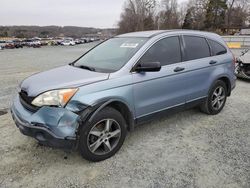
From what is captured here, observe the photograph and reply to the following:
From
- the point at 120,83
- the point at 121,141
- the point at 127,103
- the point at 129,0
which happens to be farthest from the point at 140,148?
the point at 129,0

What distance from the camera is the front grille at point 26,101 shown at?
9.38 feet

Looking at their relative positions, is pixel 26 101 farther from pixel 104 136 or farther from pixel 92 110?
pixel 104 136

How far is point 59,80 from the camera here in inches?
120

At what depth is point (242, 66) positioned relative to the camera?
305 inches

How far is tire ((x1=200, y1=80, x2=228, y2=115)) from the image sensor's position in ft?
14.9

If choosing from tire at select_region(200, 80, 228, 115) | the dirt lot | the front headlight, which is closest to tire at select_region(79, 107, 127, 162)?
the dirt lot

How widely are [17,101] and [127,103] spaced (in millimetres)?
1542

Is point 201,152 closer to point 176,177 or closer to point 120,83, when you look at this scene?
point 176,177

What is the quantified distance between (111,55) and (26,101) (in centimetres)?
148

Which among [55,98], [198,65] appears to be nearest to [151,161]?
[55,98]

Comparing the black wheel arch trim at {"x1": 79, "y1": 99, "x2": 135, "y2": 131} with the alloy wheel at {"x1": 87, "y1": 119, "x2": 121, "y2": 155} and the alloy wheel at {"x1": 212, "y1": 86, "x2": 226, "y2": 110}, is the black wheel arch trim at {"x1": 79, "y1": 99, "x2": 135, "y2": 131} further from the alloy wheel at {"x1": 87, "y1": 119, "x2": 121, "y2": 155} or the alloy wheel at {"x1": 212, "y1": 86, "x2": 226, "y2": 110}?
the alloy wheel at {"x1": 212, "y1": 86, "x2": 226, "y2": 110}

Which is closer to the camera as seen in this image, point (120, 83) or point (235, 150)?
point (120, 83)

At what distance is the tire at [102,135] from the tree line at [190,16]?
2369 inches

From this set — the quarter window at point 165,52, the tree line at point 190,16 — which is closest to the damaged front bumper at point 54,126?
the quarter window at point 165,52
